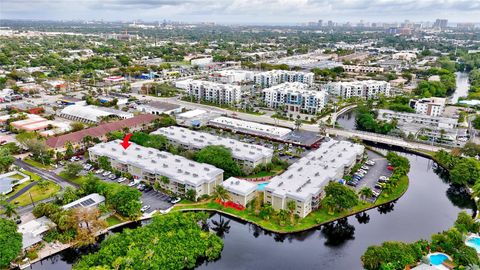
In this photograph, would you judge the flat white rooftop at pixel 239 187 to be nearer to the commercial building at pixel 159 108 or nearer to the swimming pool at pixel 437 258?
the swimming pool at pixel 437 258

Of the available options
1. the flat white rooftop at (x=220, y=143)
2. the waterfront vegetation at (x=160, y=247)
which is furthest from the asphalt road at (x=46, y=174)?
the waterfront vegetation at (x=160, y=247)

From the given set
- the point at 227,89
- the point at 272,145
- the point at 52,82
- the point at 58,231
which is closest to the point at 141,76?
the point at 52,82

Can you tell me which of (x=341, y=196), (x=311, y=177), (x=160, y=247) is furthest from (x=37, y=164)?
(x=341, y=196)

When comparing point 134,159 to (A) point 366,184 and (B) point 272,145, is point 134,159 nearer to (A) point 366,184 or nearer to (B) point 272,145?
(B) point 272,145

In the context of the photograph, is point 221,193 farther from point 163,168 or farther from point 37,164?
point 37,164

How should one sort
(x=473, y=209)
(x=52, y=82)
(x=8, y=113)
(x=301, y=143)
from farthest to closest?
(x=52, y=82)
(x=8, y=113)
(x=301, y=143)
(x=473, y=209)
